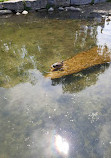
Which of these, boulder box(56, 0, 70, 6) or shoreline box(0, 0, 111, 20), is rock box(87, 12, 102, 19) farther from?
boulder box(56, 0, 70, 6)

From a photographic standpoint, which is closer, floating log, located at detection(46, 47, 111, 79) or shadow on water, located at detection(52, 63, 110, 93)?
shadow on water, located at detection(52, 63, 110, 93)

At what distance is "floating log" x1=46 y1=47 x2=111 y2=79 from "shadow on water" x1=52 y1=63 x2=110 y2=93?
0.48 metres

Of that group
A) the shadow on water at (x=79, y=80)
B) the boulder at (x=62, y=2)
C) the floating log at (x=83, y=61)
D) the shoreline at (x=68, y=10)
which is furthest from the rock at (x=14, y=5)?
the shadow on water at (x=79, y=80)

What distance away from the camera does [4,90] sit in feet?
37.4

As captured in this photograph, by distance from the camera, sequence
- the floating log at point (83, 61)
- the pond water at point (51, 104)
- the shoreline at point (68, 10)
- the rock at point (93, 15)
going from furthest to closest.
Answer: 1. the shoreline at point (68, 10)
2. the rock at point (93, 15)
3. the floating log at point (83, 61)
4. the pond water at point (51, 104)

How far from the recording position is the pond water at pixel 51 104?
7.98 meters

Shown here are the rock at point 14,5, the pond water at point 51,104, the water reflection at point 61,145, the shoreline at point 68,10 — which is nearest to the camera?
the water reflection at point 61,145

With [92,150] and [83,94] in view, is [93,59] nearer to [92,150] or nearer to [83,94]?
[83,94]

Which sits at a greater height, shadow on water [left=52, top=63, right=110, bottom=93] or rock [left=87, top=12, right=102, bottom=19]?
rock [left=87, top=12, right=102, bottom=19]

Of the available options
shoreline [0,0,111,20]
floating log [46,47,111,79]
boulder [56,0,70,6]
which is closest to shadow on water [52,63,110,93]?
floating log [46,47,111,79]

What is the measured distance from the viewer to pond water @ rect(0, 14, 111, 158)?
7.98 m

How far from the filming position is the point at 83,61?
46.2ft

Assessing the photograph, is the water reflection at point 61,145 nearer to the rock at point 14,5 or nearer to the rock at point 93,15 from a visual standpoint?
the rock at point 93,15

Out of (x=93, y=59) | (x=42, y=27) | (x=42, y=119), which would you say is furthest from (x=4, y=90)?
(x=42, y=27)
